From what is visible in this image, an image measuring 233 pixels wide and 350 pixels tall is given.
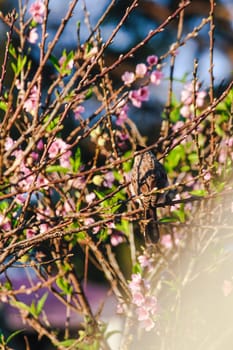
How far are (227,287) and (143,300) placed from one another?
1.68 ft

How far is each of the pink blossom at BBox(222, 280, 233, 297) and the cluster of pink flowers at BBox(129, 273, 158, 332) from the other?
0.40 metres

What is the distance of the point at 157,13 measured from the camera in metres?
4.75

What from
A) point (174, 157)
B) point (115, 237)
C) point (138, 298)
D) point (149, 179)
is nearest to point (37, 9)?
point (149, 179)

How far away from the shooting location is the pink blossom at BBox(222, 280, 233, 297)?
171 centimetres

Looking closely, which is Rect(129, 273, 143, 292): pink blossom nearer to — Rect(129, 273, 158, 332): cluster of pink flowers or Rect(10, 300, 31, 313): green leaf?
Rect(129, 273, 158, 332): cluster of pink flowers

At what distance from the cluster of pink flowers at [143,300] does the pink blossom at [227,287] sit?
0.40m

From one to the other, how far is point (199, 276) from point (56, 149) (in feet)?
2.92

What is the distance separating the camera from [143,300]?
7.23 ft

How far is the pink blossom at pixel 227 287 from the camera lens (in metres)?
1.71

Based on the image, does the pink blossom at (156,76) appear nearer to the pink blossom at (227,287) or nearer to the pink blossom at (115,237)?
the pink blossom at (115,237)

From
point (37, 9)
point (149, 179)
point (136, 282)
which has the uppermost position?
point (37, 9)

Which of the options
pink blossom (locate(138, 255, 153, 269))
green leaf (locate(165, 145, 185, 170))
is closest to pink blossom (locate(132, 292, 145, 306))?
pink blossom (locate(138, 255, 153, 269))

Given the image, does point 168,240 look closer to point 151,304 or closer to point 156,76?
point 151,304

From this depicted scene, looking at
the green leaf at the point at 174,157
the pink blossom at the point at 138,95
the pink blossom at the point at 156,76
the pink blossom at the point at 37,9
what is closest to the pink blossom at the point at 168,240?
the green leaf at the point at 174,157
